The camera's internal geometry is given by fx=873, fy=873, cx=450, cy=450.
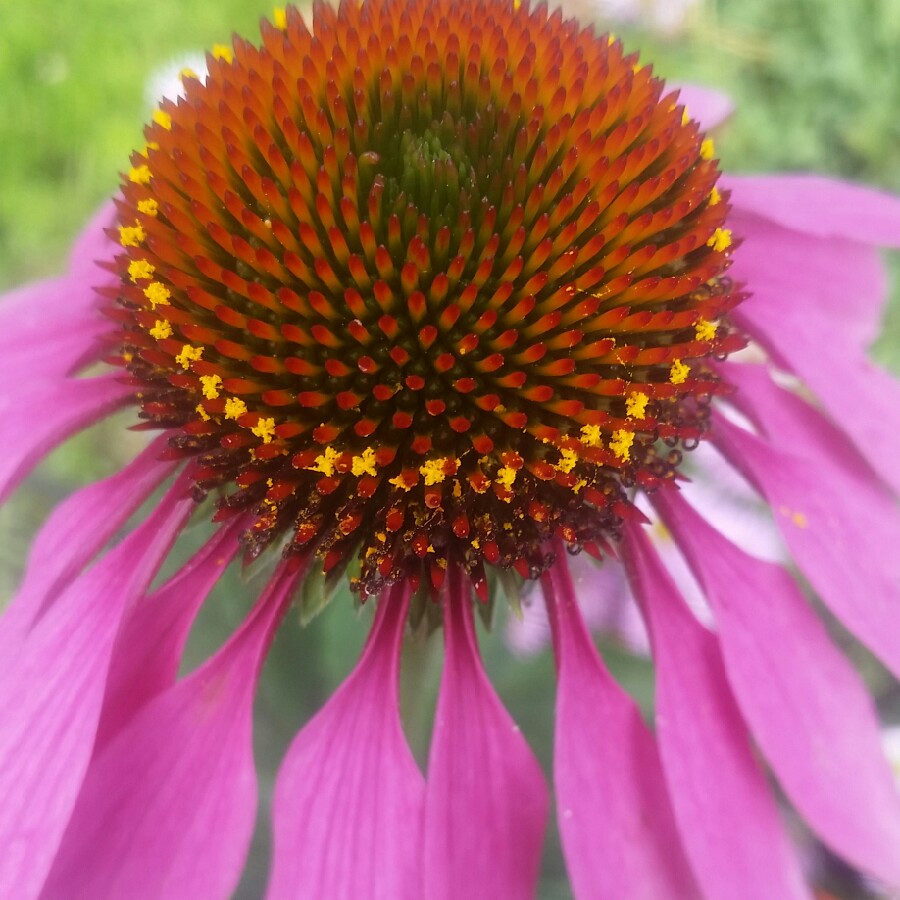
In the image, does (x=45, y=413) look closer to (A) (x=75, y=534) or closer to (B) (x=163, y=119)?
(A) (x=75, y=534)

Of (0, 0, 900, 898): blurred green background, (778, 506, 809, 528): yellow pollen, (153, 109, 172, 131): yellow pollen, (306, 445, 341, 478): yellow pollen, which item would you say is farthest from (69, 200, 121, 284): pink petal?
(778, 506, 809, 528): yellow pollen

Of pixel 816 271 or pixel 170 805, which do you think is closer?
pixel 170 805

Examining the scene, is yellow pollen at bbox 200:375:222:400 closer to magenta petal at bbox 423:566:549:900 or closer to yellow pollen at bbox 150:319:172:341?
yellow pollen at bbox 150:319:172:341

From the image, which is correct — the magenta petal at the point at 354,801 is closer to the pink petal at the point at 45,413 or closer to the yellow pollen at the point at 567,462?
the yellow pollen at the point at 567,462

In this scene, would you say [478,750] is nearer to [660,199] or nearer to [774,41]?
[660,199]

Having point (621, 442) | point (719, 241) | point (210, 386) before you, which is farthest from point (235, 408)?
point (719, 241)

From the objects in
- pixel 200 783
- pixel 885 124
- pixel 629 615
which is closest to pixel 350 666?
pixel 200 783
